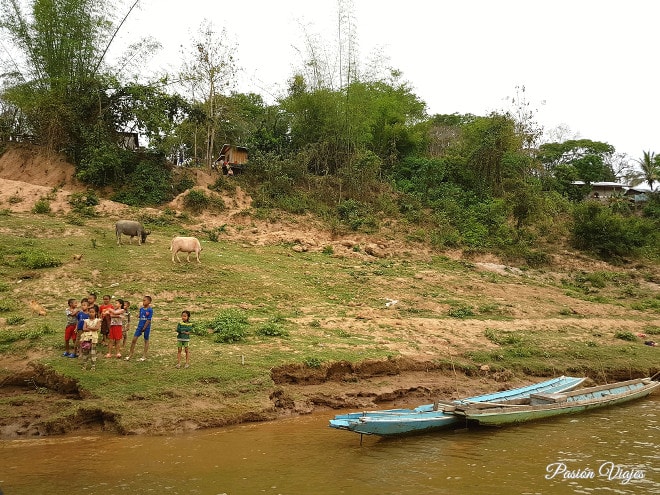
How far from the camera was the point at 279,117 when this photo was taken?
115ft

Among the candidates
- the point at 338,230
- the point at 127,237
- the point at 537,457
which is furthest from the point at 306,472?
the point at 338,230

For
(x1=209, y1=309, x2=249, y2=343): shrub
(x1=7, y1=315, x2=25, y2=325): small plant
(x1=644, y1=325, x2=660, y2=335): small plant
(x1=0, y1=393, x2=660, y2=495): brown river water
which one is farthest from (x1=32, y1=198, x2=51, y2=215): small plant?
(x1=644, y1=325, x2=660, y2=335): small plant

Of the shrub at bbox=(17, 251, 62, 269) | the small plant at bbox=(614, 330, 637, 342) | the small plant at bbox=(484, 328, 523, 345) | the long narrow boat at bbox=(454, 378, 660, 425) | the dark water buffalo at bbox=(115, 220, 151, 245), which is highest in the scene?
the dark water buffalo at bbox=(115, 220, 151, 245)

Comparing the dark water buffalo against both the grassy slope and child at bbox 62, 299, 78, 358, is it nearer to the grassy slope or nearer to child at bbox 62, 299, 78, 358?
the grassy slope

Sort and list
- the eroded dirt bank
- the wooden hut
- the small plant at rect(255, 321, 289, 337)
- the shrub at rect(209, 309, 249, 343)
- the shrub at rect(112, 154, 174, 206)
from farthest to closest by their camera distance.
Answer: the wooden hut
the shrub at rect(112, 154, 174, 206)
the small plant at rect(255, 321, 289, 337)
the shrub at rect(209, 309, 249, 343)
the eroded dirt bank

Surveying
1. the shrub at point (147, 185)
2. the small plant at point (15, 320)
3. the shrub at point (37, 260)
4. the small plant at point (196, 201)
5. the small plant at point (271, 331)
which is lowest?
the small plant at point (271, 331)

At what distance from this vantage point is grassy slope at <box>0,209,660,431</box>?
9867 mm

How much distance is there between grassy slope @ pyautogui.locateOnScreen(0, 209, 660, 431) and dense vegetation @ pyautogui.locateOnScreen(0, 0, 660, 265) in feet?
17.1

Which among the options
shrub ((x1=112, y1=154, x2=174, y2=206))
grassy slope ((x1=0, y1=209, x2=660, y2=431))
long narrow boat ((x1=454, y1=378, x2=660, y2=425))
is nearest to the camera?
long narrow boat ((x1=454, y1=378, x2=660, y2=425))

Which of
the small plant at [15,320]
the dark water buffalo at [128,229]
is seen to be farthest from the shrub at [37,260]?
the small plant at [15,320]

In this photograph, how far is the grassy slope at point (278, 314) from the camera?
32.4 ft

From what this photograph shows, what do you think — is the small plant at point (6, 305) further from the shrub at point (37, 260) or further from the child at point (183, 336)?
the child at point (183, 336)

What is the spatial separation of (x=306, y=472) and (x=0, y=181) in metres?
24.1

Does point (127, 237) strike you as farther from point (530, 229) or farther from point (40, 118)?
point (530, 229)
